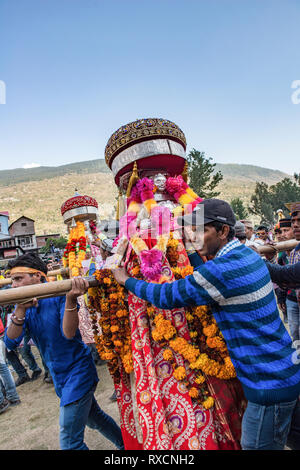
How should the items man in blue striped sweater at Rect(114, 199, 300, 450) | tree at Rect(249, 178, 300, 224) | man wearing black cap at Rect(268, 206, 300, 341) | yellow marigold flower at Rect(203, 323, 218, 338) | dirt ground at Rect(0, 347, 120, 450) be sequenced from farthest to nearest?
tree at Rect(249, 178, 300, 224), man wearing black cap at Rect(268, 206, 300, 341), dirt ground at Rect(0, 347, 120, 450), yellow marigold flower at Rect(203, 323, 218, 338), man in blue striped sweater at Rect(114, 199, 300, 450)

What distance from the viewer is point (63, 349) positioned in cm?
229

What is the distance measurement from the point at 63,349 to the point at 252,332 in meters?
1.58

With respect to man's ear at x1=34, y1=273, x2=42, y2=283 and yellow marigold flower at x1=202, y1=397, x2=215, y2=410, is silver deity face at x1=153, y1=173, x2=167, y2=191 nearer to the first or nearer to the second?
man's ear at x1=34, y1=273, x2=42, y2=283

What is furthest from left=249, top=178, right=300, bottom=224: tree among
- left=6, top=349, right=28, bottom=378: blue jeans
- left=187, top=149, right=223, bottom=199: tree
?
left=6, top=349, right=28, bottom=378: blue jeans

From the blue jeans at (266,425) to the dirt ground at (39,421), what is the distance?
215 centimetres

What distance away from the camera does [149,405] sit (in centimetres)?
182

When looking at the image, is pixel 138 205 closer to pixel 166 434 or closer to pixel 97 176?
pixel 166 434

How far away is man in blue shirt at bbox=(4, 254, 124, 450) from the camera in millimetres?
2156

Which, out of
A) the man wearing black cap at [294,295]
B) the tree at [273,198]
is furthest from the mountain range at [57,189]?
the man wearing black cap at [294,295]

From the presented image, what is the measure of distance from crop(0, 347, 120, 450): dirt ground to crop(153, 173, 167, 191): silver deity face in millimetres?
2978

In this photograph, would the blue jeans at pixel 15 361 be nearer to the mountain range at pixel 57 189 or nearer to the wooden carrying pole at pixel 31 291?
the wooden carrying pole at pixel 31 291

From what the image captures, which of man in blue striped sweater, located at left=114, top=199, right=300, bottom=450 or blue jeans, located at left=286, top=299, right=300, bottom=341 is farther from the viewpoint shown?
blue jeans, located at left=286, top=299, right=300, bottom=341

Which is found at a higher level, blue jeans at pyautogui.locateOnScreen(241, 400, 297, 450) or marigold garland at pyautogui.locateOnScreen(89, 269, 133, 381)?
marigold garland at pyautogui.locateOnScreen(89, 269, 133, 381)

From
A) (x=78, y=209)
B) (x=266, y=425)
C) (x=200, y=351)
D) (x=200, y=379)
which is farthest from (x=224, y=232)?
(x=78, y=209)
